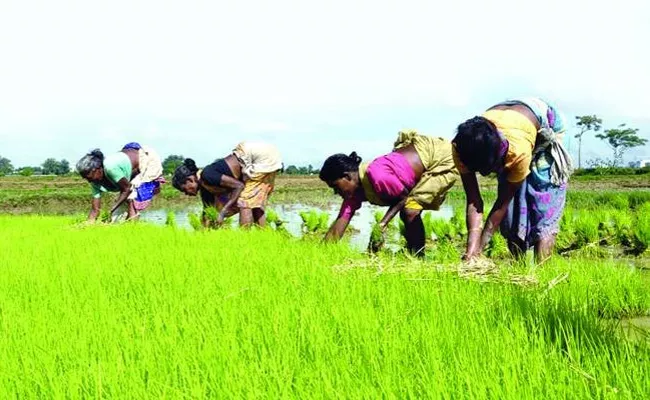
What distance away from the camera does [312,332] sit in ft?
6.42

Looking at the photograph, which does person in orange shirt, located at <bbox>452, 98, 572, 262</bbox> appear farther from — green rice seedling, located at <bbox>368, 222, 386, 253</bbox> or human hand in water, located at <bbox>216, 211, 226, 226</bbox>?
human hand in water, located at <bbox>216, 211, 226, 226</bbox>

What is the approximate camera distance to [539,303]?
7.14 ft

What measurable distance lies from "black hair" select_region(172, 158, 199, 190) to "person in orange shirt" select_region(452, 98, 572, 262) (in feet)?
9.73

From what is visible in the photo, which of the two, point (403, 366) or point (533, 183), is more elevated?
point (533, 183)

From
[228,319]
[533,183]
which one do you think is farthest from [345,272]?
[533,183]

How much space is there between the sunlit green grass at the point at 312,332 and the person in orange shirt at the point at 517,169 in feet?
0.95

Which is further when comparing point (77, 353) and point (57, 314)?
point (57, 314)

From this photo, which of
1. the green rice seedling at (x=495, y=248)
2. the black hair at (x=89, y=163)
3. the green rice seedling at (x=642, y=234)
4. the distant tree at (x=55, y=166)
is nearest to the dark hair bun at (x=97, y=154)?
the black hair at (x=89, y=163)

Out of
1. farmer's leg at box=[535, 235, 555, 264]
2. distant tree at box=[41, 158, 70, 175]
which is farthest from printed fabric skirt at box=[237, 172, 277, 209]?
distant tree at box=[41, 158, 70, 175]

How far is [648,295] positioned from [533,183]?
820 mm

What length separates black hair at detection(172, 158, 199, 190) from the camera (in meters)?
5.38

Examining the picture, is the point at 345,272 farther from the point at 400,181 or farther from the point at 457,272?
the point at 400,181

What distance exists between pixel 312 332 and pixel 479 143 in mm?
1313

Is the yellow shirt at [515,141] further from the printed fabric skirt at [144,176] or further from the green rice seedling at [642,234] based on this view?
the printed fabric skirt at [144,176]
